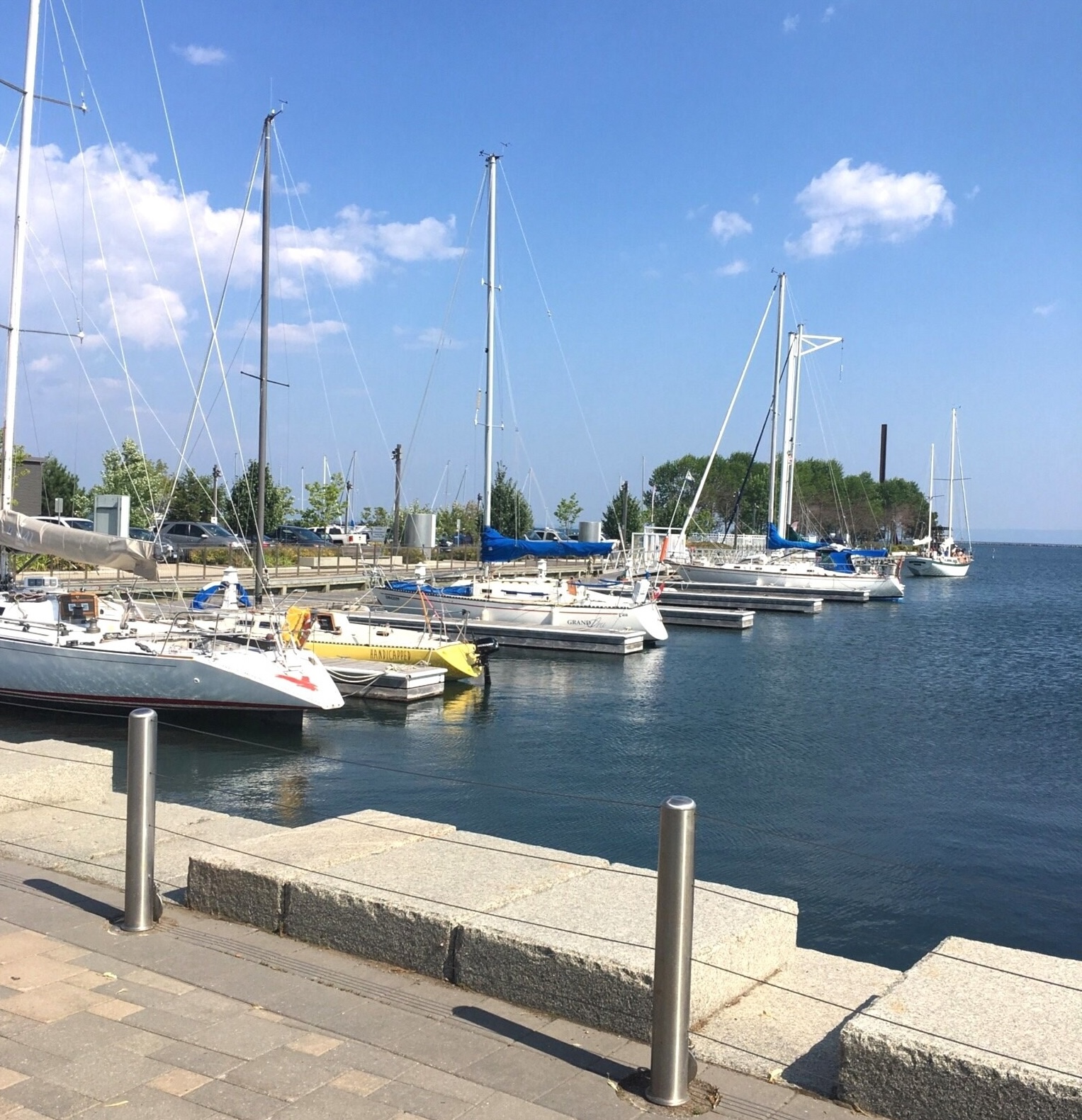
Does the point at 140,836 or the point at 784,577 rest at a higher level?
the point at 140,836

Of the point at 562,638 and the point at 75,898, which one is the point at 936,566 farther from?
the point at 75,898

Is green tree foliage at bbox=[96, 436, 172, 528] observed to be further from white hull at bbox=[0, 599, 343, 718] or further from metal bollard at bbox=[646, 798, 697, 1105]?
metal bollard at bbox=[646, 798, 697, 1105]

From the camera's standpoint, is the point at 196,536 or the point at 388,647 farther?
the point at 196,536

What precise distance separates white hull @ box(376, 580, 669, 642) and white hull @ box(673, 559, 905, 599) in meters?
21.9

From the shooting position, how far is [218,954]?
5.33 metres

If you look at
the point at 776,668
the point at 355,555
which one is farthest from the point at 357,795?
the point at 355,555

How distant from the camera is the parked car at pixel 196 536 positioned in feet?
170

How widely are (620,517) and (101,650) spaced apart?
248 feet

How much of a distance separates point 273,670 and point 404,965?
15411 millimetres

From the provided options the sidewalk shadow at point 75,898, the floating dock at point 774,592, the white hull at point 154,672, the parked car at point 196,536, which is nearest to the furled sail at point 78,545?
the white hull at point 154,672

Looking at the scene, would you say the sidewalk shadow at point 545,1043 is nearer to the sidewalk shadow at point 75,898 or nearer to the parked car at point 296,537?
the sidewalk shadow at point 75,898

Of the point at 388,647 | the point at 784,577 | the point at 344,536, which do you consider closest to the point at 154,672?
the point at 388,647

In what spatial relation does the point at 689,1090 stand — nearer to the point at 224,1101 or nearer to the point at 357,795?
the point at 224,1101

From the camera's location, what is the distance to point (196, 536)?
5338 cm
